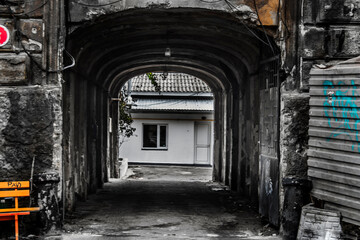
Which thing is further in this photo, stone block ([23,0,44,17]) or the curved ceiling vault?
the curved ceiling vault

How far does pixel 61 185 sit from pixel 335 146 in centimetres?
363

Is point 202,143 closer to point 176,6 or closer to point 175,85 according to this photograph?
point 175,85

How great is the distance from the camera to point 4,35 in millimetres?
6363

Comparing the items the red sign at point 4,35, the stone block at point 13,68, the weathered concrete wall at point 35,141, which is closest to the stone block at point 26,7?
the red sign at point 4,35

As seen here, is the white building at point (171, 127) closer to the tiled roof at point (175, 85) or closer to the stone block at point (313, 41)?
the tiled roof at point (175, 85)

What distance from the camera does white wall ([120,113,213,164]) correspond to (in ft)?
77.9

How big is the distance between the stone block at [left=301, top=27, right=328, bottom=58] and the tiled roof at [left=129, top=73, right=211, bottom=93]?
17.1 metres

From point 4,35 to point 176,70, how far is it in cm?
818

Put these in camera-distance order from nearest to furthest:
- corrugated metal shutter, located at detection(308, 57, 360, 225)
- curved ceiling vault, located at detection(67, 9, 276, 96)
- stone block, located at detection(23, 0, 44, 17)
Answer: corrugated metal shutter, located at detection(308, 57, 360, 225) < stone block, located at detection(23, 0, 44, 17) < curved ceiling vault, located at detection(67, 9, 276, 96)

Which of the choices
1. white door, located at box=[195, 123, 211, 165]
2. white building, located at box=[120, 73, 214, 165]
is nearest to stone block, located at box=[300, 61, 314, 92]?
white building, located at box=[120, 73, 214, 165]

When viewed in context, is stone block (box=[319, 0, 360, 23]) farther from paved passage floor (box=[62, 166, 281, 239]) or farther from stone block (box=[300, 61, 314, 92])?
paved passage floor (box=[62, 166, 281, 239])

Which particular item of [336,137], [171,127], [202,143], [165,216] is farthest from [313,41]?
[202,143]

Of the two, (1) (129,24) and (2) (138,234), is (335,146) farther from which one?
(1) (129,24)

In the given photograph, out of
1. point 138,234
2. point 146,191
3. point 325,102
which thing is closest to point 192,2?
point 325,102
